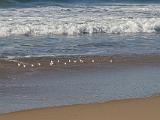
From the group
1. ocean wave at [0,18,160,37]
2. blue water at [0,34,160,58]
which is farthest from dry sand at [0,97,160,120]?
ocean wave at [0,18,160,37]

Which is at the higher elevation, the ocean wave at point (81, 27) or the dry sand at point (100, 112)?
the ocean wave at point (81, 27)

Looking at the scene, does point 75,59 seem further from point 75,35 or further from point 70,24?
point 70,24

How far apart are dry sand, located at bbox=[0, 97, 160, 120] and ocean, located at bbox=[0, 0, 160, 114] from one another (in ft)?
0.99

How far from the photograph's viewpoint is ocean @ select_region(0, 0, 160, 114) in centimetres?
573

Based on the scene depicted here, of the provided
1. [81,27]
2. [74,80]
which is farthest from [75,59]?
[81,27]

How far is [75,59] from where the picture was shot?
8.10 metres

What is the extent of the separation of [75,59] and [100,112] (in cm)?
338

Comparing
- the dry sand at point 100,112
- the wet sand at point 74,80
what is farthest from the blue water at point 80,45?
the dry sand at point 100,112

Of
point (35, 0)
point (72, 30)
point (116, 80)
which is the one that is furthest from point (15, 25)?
point (35, 0)

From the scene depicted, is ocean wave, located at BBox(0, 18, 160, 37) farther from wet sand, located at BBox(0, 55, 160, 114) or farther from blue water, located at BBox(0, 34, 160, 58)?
wet sand, located at BBox(0, 55, 160, 114)

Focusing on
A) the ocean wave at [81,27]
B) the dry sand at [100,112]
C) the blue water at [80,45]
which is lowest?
the dry sand at [100,112]

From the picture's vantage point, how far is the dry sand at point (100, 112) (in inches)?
180

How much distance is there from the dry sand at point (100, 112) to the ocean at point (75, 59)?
0.30 meters

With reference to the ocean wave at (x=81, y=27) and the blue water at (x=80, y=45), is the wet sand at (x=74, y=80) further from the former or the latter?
the ocean wave at (x=81, y=27)
